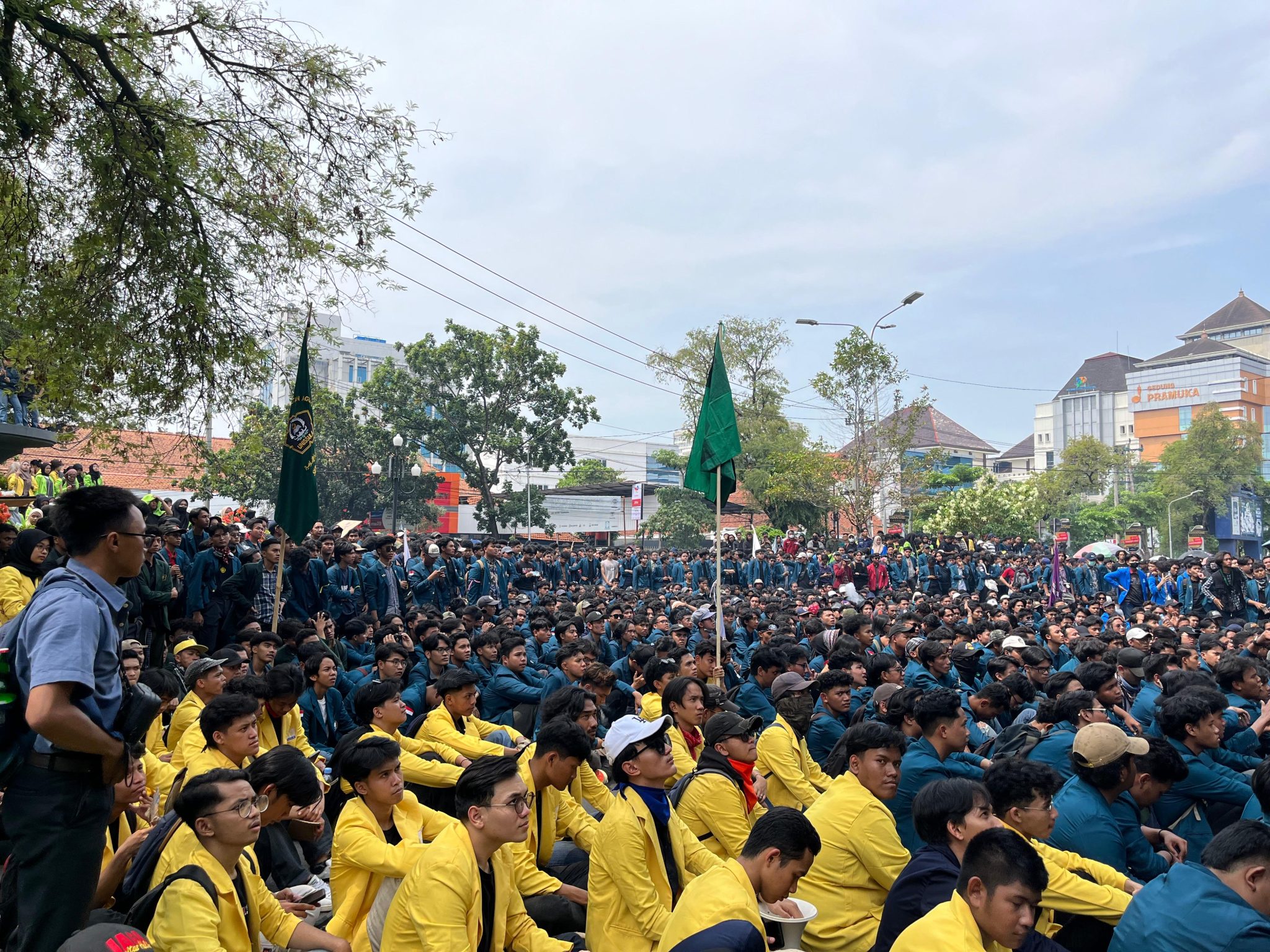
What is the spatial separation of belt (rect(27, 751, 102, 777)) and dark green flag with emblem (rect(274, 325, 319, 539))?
19.9 feet

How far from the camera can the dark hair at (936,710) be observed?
573 centimetres

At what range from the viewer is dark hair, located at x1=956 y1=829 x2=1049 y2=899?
10.8ft

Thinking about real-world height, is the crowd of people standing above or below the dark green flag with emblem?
below

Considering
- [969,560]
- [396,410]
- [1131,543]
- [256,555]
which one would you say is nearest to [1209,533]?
[1131,543]

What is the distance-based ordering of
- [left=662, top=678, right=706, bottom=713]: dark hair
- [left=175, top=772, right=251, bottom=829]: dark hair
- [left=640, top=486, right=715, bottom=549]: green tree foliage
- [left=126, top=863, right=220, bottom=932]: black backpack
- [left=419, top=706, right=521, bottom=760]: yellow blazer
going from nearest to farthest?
1. [left=126, top=863, right=220, bottom=932]: black backpack
2. [left=175, top=772, right=251, bottom=829]: dark hair
3. [left=662, top=678, right=706, bottom=713]: dark hair
4. [left=419, top=706, right=521, bottom=760]: yellow blazer
5. [left=640, top=486, right=715, bottom=549]: green tree foliage

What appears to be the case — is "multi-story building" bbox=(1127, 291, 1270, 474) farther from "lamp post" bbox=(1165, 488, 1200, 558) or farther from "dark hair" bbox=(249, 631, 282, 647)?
"dark hair" bbox=(249, 631, 282, 647)

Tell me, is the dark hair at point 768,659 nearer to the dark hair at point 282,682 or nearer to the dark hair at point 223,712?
the dark hair at point 282,682

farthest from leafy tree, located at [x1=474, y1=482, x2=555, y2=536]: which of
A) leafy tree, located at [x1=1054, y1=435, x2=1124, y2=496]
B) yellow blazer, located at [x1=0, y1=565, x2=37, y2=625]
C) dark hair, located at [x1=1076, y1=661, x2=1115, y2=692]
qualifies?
dark hair, located at [x1=1076, y1=661, x2=1115, y2=692]

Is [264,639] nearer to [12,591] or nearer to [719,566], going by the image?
[12,591]

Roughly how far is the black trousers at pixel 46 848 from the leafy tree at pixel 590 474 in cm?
6294

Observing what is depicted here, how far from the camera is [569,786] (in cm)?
591

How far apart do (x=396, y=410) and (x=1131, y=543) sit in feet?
89.0

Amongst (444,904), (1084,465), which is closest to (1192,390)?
(1084,465)

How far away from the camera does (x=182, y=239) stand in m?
7.98
